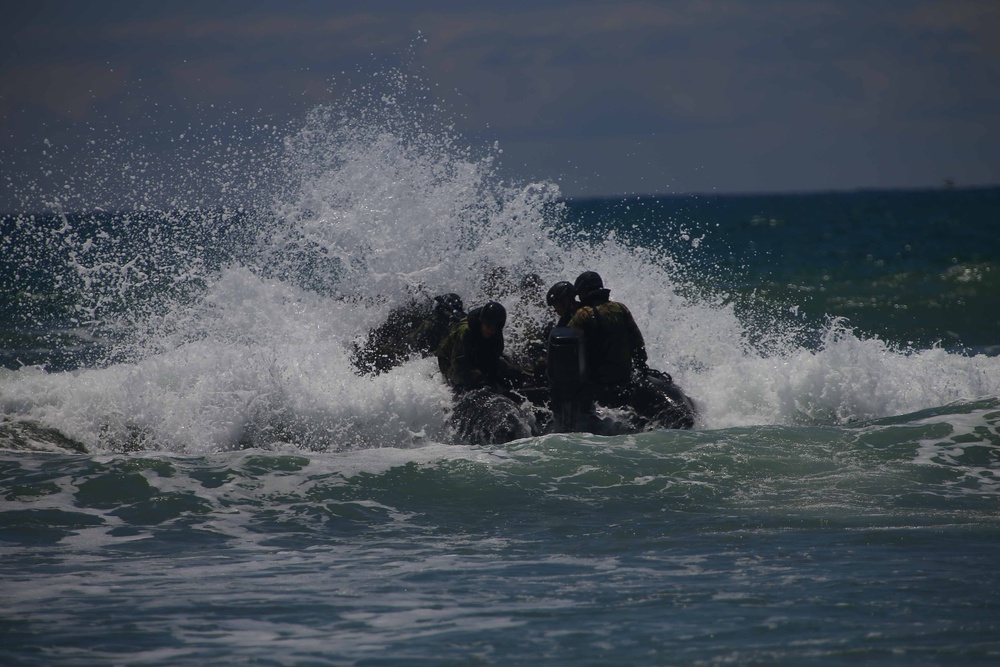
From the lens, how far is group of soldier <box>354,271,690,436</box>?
10203mm

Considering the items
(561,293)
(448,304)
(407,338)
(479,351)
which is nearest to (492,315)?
(479,351)

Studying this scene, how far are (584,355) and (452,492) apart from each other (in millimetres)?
2181

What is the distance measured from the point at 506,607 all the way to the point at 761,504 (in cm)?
271

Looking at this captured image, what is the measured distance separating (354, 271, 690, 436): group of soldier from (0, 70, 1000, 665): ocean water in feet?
1.48

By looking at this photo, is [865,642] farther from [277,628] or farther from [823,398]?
[823,398]

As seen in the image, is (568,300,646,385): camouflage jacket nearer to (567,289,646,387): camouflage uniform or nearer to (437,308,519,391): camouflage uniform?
(567,289,646,387): camouflage uniform

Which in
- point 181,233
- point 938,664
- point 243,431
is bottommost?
point 938,664

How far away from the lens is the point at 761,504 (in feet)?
25.6

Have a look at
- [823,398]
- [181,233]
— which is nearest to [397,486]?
[823,398]

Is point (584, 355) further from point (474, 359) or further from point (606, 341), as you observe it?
point (474, 359)

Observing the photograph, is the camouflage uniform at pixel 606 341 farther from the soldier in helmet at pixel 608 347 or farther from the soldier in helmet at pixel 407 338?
the soldier in helmet at pixel 407 338

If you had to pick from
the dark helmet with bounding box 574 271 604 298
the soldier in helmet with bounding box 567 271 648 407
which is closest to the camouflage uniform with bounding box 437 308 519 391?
the soldier in helmet with bounding box 567 271 648 407

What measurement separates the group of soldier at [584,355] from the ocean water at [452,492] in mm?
452

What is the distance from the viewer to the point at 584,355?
32.9 ft
